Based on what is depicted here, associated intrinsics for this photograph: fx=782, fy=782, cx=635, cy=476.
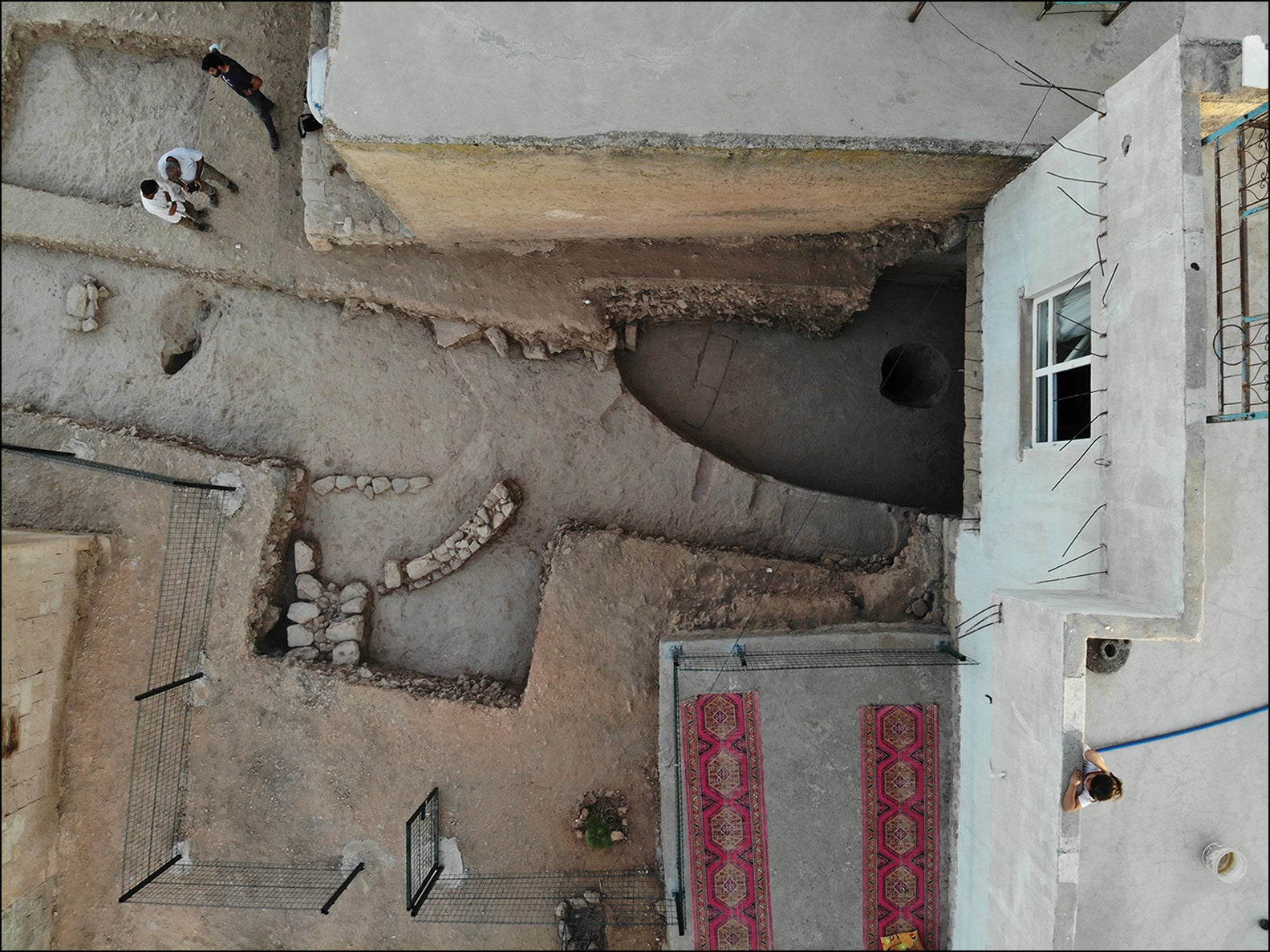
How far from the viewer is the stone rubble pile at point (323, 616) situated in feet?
19.8

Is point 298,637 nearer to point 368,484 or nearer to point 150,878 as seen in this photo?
point 368,484

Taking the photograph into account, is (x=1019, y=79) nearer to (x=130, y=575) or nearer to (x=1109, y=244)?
(x=1109, y=244)

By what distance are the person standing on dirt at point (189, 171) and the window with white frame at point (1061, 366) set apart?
5831mm

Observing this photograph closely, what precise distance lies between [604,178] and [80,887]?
626 cm

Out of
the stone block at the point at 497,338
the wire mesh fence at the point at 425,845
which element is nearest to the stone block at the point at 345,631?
the wire mesh fence at the point at 425,845

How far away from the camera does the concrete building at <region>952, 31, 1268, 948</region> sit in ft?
11.7

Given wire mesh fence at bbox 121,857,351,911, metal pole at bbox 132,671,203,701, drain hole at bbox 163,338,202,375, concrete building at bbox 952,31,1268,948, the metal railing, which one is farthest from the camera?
drain hole at bbox 163,338,202,375

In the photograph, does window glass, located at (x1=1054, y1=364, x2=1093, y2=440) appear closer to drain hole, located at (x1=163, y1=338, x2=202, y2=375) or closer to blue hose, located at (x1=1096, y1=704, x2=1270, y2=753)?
blue hose, located at (x1=1096, y1=704, x2=1270, y2=753)

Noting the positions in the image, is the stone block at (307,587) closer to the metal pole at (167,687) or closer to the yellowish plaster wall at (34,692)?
the metal pole at (167,687)

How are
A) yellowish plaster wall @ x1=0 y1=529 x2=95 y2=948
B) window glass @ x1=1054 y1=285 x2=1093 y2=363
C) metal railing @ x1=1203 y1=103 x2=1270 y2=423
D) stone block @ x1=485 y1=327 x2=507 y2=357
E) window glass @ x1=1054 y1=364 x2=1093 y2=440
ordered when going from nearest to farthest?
metal railing @ x1=1203 y1=103 x2=1270 y2=423 < window glass @ x1=1054 y1=285 x2=1093 y2=363 < window glass @ x1=1054 y1=364 x2=1093 y2=440 < yellowish plaster wall @ x1=0 y1=529 x2=95 y2=948 < stone block @ x1=485 y1=327 x2=507 y2=357

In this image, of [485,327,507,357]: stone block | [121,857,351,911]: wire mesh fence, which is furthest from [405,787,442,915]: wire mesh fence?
[485,327,507,357]: stone block

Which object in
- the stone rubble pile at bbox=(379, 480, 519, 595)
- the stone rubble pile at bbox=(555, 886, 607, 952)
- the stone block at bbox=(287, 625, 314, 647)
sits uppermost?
the stone rubble pile at bbox=(379, 480, 519, 595)

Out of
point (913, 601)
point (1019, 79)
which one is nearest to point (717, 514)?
point (913, 601)

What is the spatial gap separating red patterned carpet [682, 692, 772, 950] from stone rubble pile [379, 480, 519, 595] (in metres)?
2.00
